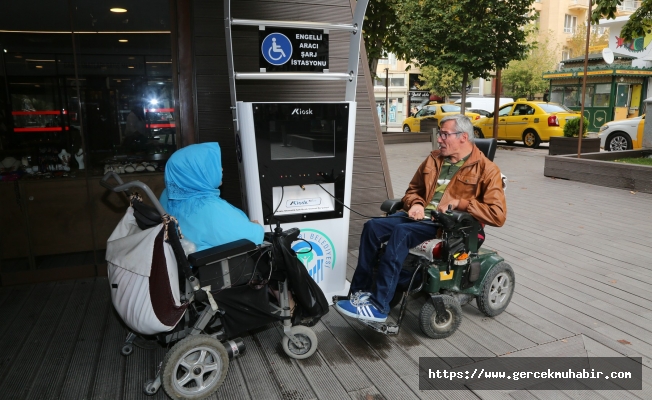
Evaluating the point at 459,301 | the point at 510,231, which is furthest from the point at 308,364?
the point at 510,231

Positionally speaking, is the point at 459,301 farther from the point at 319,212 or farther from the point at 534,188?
the point at 534,188

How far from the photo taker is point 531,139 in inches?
607

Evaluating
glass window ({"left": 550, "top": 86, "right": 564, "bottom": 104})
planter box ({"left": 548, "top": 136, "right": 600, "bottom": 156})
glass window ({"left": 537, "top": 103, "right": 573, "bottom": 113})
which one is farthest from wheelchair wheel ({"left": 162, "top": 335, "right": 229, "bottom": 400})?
glass window ({"left": 550, "top": 86, "right": 564, "bottom": 104})

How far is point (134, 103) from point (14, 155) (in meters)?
1.12

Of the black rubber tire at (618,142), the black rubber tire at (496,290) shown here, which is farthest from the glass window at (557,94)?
the black rubber tire at (496,290)

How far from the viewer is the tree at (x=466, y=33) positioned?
1493 centimetres

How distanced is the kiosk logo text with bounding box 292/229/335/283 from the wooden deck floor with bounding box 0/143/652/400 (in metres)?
0.39

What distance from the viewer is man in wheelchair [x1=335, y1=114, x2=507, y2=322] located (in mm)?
3191

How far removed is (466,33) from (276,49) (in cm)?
1322

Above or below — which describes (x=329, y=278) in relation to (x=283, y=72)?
below

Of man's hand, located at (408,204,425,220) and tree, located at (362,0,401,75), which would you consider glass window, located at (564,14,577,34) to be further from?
man's hand, located at (408,204,425,220)

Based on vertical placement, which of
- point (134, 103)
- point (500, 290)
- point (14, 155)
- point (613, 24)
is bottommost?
point (500, 290)

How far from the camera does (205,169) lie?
2.73m

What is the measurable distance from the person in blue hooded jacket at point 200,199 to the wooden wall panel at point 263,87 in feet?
6.33
